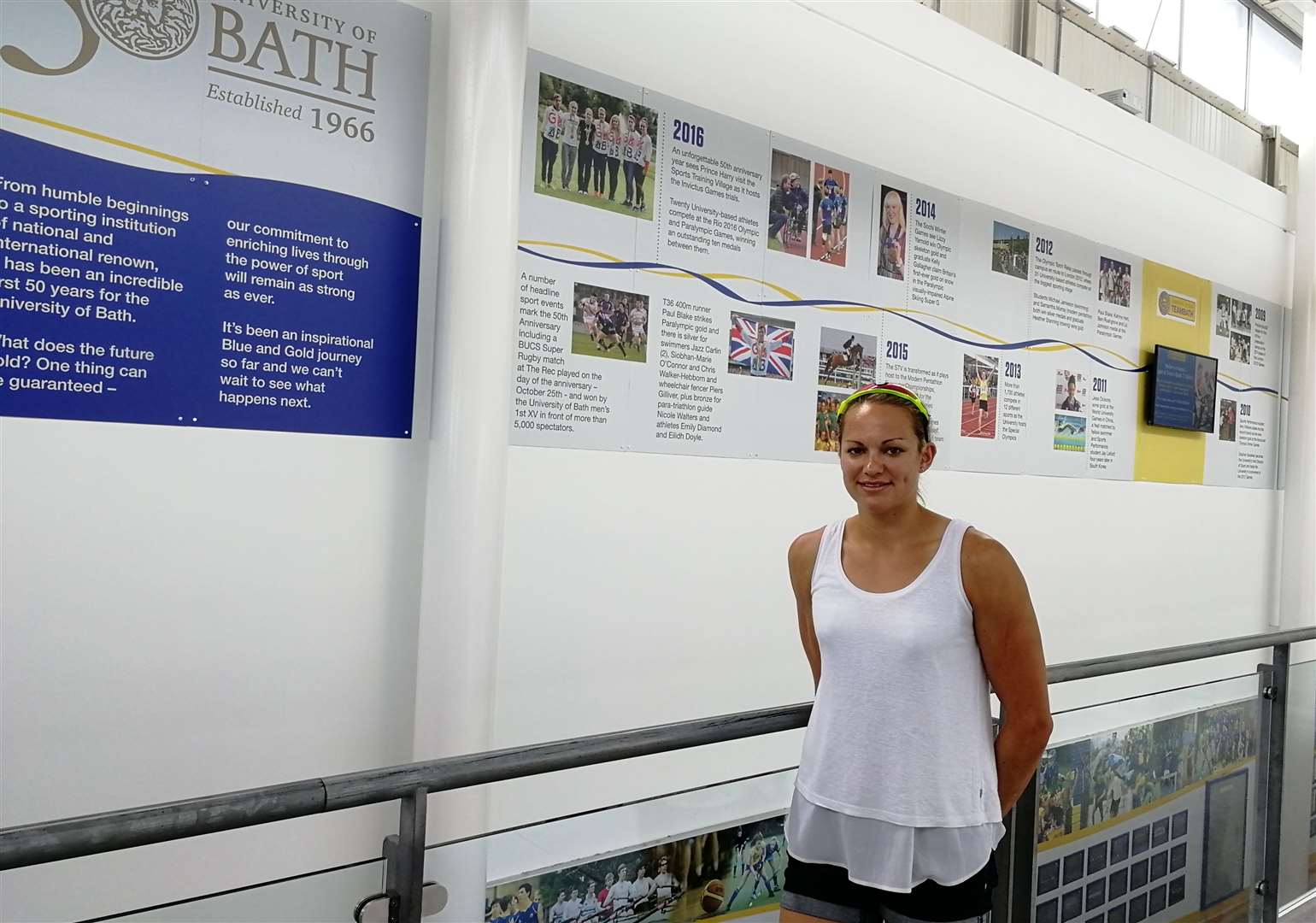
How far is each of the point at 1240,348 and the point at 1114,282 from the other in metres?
1.62

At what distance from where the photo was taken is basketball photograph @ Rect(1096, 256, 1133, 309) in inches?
221

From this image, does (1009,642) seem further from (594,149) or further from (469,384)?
(594,149)

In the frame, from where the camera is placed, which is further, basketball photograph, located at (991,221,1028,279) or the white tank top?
basketball photograph, located at (991,221,1028,279)

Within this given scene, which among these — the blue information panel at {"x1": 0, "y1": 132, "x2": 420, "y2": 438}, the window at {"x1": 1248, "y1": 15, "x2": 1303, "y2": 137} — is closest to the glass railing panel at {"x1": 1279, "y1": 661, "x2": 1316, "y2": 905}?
the blue information panel at {"x1": 0, "y1": 132, "x2": 420, "y2": 438}

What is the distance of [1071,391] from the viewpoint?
540 centimetres

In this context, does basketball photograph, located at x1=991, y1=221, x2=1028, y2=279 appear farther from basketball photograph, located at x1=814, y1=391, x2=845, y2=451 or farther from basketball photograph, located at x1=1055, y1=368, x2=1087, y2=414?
basketball photograph, located at x1=814, y1=391, x2=845, y2=451

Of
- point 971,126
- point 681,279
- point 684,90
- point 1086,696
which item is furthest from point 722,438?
point 1086,696

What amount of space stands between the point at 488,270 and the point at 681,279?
0.93 m

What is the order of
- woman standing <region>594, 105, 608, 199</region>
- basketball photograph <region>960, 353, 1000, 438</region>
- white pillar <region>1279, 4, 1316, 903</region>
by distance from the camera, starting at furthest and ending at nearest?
1. white pillar <region>1279, 4, 1316, 903</region>
2. basketball photograph <region>960, 353, 1000, 438</region>
3. woman standing <region>594, 105, 608, 199</region>

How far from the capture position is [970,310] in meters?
4.84

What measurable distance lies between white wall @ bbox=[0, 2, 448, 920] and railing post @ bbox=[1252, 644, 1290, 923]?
8.93ft

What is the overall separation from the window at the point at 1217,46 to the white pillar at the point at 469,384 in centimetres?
524

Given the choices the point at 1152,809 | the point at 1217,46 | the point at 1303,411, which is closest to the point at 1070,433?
the point at 1303,411

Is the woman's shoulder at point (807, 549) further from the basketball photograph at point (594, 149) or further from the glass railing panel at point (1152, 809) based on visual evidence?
the basketball photograph at point (594, 149)
